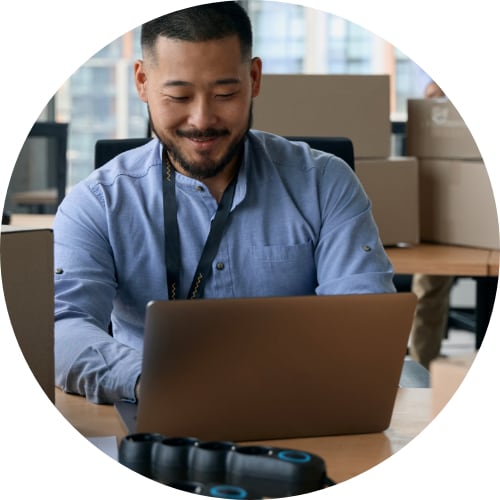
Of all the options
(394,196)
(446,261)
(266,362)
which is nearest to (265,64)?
(394,196)

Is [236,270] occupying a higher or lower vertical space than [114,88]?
lower

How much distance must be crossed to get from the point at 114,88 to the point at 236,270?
4.07 m

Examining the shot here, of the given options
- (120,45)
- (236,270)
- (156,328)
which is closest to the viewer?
(156,328)

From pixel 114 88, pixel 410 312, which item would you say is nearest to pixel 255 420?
pixel 410 312

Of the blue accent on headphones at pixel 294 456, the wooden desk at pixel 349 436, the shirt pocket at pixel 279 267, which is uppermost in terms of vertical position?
the shirt pocket at pixel 279 267

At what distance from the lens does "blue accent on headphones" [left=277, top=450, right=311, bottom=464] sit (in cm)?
97

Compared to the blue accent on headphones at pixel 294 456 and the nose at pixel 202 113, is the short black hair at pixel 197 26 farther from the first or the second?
the blue accent on headphones at pixel 294 456

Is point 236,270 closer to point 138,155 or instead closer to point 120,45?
point 138,155

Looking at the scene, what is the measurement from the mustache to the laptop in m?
0.67

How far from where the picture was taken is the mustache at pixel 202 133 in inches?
65.7

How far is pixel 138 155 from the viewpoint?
1840mm

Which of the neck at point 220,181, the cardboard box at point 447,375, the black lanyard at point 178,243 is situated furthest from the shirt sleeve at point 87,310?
the cardboard box at point 447,375

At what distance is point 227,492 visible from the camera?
93cm

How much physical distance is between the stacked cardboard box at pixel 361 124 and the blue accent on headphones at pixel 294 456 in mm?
1953
